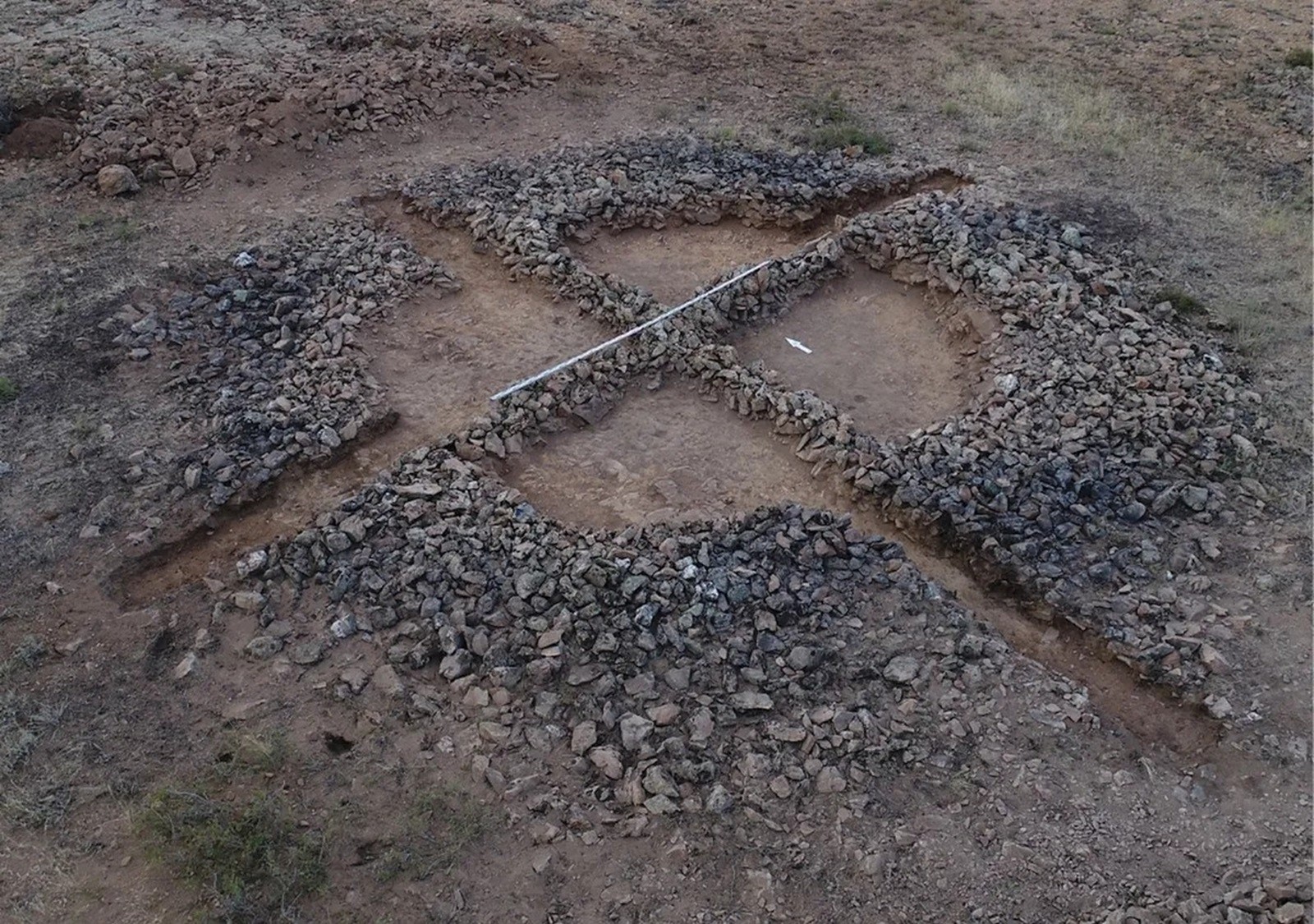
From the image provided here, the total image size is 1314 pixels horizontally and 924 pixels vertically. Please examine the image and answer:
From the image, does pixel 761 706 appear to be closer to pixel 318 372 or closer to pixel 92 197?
pixel 318 372

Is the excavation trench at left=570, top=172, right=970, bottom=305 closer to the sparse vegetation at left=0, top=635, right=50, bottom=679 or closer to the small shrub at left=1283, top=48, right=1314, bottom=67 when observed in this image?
the sparse vegetation at left=0, top=635, right=50, bottom=679

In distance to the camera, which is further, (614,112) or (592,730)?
(614,112)

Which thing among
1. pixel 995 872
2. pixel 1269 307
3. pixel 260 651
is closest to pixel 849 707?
pixel 995 872

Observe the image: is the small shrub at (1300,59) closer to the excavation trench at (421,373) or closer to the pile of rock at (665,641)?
the excavation trench at (421,373)

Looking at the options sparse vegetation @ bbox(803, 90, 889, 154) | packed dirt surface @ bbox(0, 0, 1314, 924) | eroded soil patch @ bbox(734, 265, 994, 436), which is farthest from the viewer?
sparse vegetation @ bbox(803, 90, 889, 154)

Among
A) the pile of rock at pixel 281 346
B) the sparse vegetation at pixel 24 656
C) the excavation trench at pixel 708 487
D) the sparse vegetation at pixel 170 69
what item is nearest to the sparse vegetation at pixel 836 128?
the excavation trench at pixel 708 487

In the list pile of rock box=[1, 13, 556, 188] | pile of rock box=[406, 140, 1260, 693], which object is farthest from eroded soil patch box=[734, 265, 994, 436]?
pile of rock box=[1, 13, 556, 188]
